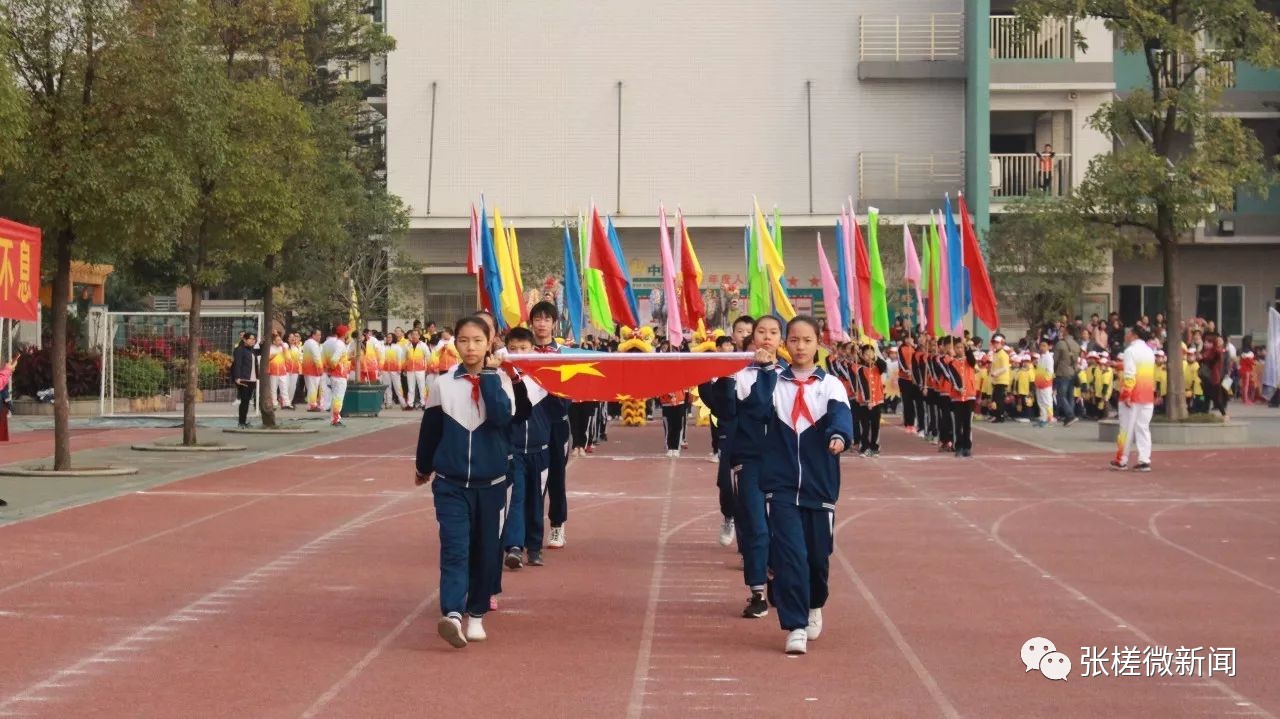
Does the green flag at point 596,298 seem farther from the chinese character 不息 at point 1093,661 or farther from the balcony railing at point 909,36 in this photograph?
the chinese character 不息 at point 1093,661

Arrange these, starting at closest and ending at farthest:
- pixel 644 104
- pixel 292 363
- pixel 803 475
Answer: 1. pixel 803 475
2. pixel 292 363
3. pixel 644 104

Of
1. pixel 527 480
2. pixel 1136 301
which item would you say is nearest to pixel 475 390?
pixel 527 480

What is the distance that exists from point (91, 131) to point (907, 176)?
3169cm

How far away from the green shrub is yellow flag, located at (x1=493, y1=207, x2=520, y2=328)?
35.6 feet

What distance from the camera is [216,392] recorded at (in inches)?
1670

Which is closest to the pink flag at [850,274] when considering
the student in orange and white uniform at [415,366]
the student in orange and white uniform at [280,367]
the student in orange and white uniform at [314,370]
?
the student in orange and white uniform at [314,370]

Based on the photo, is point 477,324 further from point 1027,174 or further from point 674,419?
point 1027,174

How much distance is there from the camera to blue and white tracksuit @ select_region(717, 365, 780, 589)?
33.4 ft

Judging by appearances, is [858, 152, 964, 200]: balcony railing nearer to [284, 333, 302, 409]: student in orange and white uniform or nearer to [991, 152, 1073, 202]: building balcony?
[991, 152, 1073, 202]: building balcony

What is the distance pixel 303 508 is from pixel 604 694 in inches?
372

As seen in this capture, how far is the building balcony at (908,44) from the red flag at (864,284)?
58.7 ft

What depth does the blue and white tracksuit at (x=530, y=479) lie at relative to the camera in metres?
12.8

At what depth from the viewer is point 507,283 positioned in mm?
28672

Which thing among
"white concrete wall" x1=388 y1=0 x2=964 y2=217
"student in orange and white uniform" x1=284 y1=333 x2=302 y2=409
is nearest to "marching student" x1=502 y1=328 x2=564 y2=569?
"student in orange and white uniform" x1=284 y1=333 x2=302 y2=409
